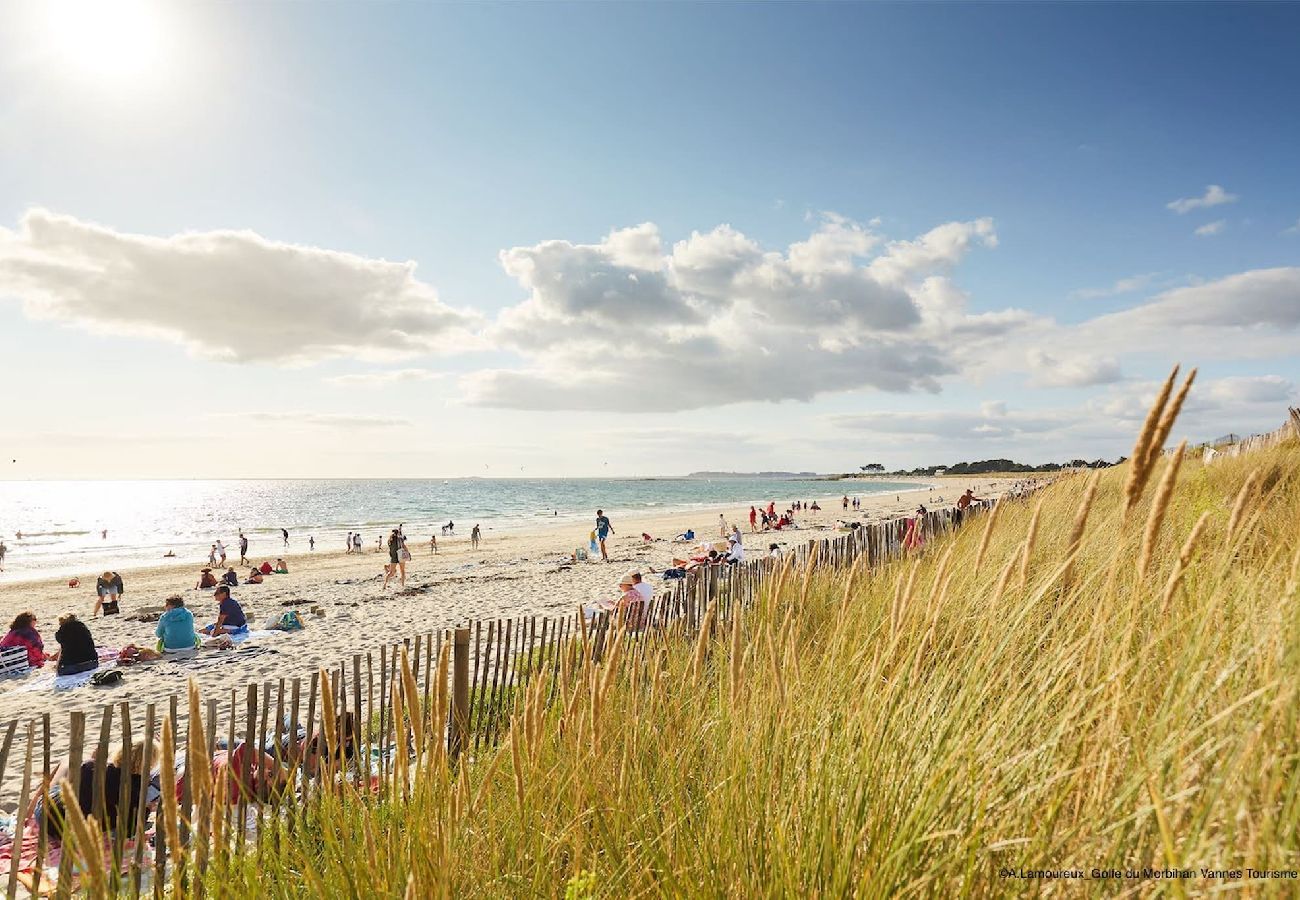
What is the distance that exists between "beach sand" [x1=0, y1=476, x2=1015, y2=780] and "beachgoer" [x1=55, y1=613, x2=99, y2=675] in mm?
317

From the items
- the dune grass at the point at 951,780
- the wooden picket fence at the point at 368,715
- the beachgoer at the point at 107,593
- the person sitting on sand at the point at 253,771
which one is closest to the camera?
the dune grass at the point at 951,780

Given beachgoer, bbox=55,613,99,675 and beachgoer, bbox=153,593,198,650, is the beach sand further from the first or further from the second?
beachgoer, bbox=153,593,198,650

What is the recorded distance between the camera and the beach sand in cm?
998

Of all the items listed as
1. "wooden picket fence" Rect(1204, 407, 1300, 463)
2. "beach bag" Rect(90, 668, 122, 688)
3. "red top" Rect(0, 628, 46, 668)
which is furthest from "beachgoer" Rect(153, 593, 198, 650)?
"wooden picket fence" Rect(1204, 407, 1300, 463)

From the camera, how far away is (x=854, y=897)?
1473mm

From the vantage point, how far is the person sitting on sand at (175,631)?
38.9 ft

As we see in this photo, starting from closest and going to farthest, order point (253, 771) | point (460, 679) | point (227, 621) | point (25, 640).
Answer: point (253, 771) → point (460, 679) → point (25, 640) → point (227, 621)

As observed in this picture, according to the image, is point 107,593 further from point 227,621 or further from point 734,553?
point 734,553

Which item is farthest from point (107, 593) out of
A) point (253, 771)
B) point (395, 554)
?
point (253, 771)

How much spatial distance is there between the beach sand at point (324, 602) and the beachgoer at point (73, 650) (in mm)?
317

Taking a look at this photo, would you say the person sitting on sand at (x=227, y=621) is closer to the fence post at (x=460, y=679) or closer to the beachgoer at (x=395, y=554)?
the beachgoer at (x=395, y=554)

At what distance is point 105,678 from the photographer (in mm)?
10172

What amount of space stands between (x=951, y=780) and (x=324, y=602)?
1969 cm

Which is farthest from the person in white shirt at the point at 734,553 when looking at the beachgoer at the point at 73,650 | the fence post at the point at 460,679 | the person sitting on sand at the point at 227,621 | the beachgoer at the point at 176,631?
the beachgoer at the point at 73,650
